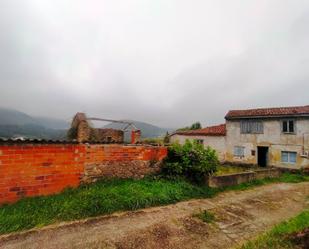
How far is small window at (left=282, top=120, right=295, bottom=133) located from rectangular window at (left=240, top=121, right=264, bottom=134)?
6.26ft

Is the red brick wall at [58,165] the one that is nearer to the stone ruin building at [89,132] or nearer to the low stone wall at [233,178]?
the low stone wall at [233,178]

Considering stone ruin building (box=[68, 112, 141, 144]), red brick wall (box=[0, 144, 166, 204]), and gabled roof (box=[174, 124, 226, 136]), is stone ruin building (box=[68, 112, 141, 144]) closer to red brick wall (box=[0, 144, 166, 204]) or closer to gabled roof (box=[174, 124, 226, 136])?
red brick wall (box=[0, 144, 166, 204])

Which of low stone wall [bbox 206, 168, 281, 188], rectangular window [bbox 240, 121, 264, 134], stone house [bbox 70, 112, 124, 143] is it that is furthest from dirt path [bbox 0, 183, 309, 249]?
rectangular window [bbox 240, 121, 264, 134]

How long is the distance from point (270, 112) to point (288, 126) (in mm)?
2069

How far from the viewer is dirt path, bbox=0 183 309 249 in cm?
356

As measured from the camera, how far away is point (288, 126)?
18.5 metres

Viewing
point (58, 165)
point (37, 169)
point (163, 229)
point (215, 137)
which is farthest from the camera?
point (215, 137)

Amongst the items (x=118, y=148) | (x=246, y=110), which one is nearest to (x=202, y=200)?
(x=118, y=148)

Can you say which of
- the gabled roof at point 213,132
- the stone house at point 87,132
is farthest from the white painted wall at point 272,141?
the stone house at point 87,132

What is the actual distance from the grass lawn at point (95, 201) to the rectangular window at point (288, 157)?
1526 cm

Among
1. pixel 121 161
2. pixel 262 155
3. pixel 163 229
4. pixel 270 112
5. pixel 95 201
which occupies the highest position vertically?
pixel 270 112

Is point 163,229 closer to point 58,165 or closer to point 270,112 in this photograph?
point 58,165

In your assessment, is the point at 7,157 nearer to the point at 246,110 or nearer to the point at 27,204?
the point at 27,204

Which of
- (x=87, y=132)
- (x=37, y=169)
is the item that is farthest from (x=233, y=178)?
(x=87, y=132)
